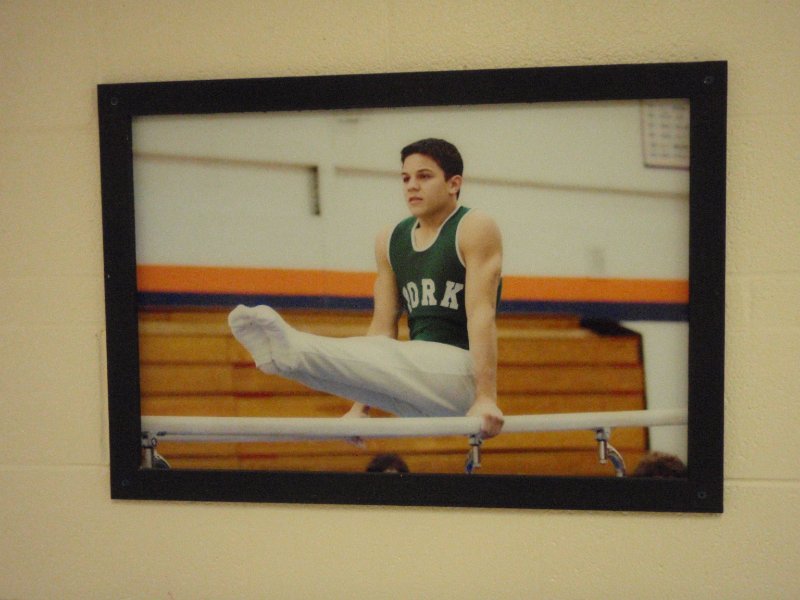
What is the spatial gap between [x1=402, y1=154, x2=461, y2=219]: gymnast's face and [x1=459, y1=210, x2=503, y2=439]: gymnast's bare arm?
57 mm

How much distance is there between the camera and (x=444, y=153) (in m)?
1.09

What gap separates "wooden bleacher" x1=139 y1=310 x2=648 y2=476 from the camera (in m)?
1.08

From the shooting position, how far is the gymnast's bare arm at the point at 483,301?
1.08 meters

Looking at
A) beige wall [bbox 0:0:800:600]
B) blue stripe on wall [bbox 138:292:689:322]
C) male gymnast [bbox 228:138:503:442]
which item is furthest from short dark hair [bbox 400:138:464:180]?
blue stripe on wall [bbox 138:292:689:322]

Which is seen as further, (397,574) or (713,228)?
(397,574)

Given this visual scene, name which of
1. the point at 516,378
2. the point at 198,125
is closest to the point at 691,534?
the point at 516,378

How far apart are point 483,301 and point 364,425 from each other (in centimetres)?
33

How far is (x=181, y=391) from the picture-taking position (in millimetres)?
1156

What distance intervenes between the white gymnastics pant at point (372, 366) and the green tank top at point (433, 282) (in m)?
0.03

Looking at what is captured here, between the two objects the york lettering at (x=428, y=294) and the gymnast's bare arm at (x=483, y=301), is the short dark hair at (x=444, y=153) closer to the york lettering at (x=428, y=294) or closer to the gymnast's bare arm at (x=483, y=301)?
the gymnast's bare arm at (x=483, y=301)

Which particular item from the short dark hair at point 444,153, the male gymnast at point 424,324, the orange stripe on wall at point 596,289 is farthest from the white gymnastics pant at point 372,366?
the short dark hair at point 444,153

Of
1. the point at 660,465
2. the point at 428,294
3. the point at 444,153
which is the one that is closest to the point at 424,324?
the point at 428,294

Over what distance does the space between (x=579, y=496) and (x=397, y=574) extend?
39cm

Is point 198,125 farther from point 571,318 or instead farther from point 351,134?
point 571,318
